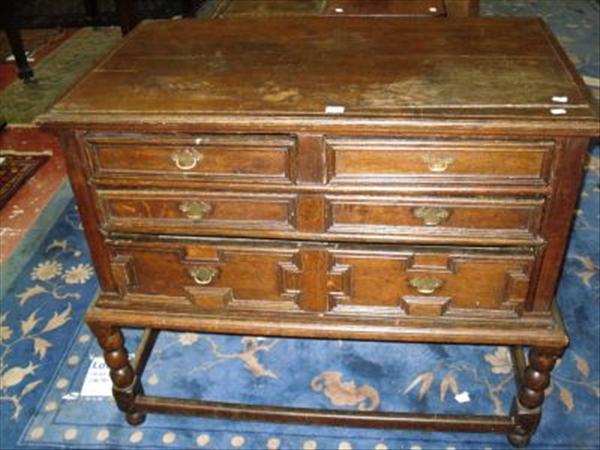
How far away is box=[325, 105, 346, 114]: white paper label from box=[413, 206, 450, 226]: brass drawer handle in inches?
14.1

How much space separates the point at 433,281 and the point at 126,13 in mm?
3617

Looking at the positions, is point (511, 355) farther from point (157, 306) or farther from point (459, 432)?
point (157, 306)

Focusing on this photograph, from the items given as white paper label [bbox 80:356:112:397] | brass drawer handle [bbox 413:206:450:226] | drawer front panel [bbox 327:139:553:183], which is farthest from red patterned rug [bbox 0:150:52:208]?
brass drawer handle [bbox 413:206:450:226]

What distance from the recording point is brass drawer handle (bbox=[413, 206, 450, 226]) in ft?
5.49

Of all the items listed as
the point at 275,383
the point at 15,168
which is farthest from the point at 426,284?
the point at 15,168

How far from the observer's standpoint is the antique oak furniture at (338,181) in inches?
61.7

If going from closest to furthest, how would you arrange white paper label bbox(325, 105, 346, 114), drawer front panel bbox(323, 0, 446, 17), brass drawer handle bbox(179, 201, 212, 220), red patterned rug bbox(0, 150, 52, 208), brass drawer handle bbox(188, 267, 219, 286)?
white paper label bbox(325, 105, 346, 114) < brass drawer handle bbox(179, 201, 212, 220) < brass drawer handle bbox(188, 267, 219, 286) < drawer front panel bbox(323, 0, 446, 17) < red patterned rug bbox(0, 150, 52, 208)

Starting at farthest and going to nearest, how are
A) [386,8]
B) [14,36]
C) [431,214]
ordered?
[14,36] → [386,8] → [431,214]

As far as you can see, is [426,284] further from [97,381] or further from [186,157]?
[97,381]

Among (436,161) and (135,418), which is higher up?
(436,161)

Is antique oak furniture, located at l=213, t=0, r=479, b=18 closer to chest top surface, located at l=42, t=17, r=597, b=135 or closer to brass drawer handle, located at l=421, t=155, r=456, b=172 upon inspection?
chest top surface, located at l=42, t=17, r=597, b=135

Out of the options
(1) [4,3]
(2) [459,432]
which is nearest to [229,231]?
(2) [459,432]

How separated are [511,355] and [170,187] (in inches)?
60.3

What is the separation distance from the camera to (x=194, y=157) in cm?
165
